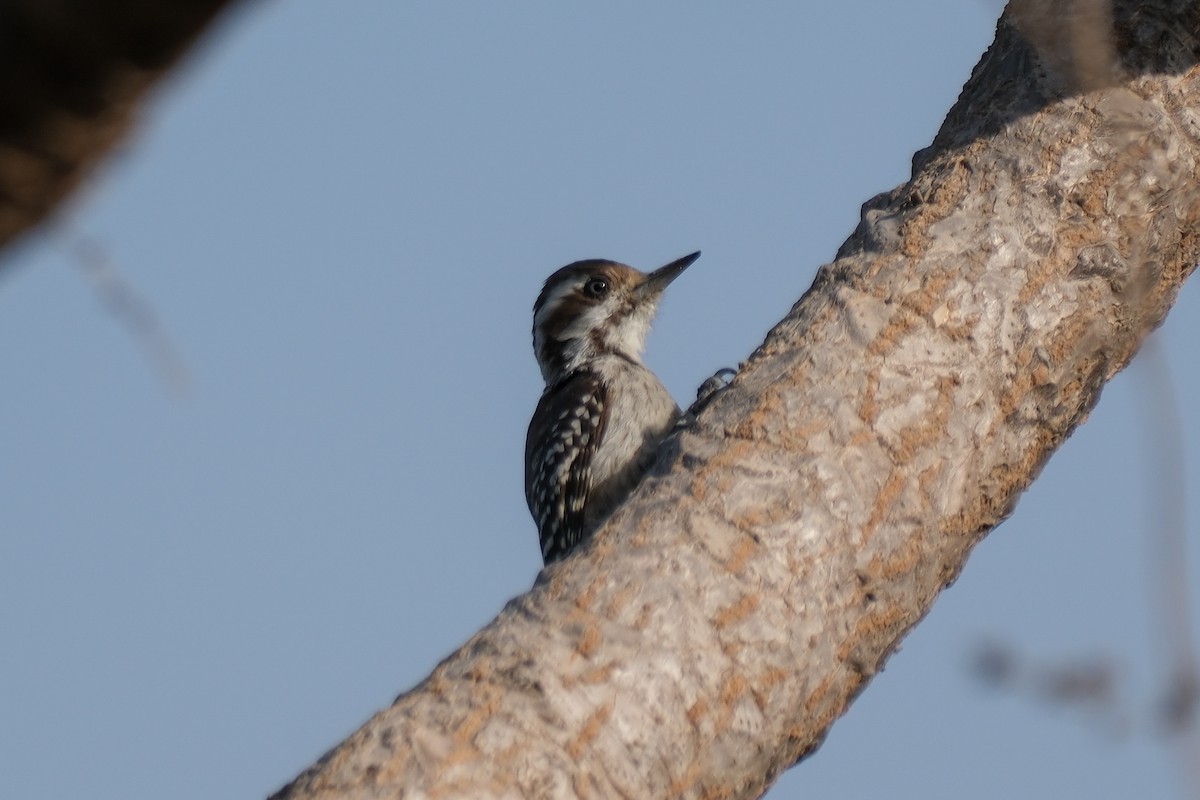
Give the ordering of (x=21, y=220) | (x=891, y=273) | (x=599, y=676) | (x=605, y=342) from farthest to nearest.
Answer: (x=605, y=342), (x=891, y=273), (x=599, y=676), (x=21, y=220)

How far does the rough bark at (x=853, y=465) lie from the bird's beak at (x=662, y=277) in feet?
10.7

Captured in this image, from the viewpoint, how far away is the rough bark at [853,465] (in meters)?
3.96

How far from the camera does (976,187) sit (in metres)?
4.95

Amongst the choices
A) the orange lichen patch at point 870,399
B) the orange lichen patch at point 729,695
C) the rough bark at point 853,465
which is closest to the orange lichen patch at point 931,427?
the rough bark at point 853,465

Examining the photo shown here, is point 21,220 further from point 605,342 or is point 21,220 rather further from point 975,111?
point 605,342

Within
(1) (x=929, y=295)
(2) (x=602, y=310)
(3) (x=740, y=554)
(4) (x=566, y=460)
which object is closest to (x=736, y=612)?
(3) (x=740, y=554)

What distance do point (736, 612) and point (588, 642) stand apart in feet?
1.44

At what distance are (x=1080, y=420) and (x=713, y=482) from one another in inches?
51.7

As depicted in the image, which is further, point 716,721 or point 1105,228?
point 1105,228

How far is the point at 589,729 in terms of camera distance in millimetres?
3936

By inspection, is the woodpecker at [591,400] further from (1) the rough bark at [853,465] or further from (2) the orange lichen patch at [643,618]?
(2) the orange lichen patch at [643,618]

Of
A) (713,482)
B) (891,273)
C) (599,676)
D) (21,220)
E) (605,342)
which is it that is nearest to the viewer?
(21,220)

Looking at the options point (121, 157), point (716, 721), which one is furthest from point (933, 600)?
point (121, 157)

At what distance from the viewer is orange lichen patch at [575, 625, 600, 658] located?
4.07m
